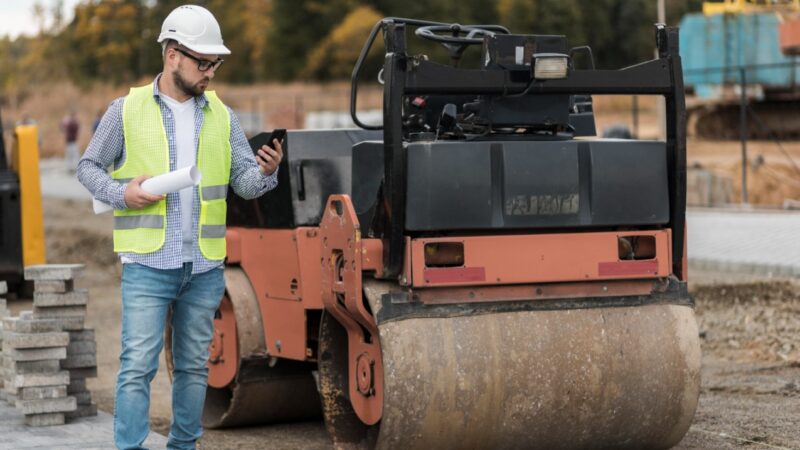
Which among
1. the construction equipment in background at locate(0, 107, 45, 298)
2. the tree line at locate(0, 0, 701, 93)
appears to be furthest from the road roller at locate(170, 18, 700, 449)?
the tree line at locate(0, 0, 701, 93)

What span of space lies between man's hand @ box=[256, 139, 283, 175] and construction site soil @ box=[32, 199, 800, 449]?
6.27 feet

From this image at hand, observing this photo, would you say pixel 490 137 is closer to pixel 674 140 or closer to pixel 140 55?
pixel 674 140

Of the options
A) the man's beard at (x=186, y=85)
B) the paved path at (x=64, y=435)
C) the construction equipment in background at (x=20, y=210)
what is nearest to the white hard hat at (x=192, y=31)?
the man's beard at (x=186, y=85)

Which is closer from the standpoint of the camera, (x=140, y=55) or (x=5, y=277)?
(x=5, y=277)

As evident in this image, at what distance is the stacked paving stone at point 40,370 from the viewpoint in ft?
23.5

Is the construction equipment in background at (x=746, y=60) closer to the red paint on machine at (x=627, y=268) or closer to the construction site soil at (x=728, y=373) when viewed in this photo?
the construction site soil at (x=728, y=373)

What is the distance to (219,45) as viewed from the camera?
222 inches

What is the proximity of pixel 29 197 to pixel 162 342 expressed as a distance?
9039 millimetres

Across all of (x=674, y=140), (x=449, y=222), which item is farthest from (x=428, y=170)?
(x=674, y=140)

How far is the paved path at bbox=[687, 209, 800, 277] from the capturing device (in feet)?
45.2

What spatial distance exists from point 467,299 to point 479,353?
0.83 feet

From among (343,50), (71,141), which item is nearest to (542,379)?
(71,141)

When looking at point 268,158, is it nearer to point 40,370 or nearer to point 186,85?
point 186,85

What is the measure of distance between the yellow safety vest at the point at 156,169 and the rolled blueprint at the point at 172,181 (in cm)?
15
